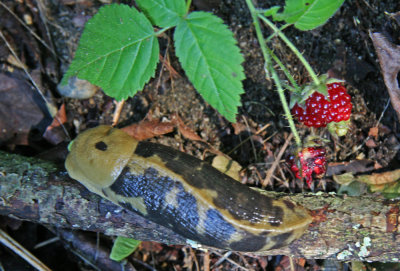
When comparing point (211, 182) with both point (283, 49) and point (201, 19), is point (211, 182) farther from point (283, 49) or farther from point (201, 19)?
point (283, 49)

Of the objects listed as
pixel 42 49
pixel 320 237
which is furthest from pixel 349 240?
pixel 42 49

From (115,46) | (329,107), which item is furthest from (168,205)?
(329,107)

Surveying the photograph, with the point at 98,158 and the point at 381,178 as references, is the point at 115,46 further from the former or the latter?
the point at 381,178

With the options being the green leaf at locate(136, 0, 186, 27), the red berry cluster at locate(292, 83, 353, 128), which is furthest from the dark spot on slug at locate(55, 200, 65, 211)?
the red berry cluster at locate(292, 83, 353, 128)

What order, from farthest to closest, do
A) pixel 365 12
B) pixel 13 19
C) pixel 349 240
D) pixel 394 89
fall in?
pixel 13 19 → pixel 365 12 → pixel 394 89 → pixel 349 240

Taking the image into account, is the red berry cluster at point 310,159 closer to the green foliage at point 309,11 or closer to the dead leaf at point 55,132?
the green foliage at point 309,11

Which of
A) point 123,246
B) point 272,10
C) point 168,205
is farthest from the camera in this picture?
point 123,246
